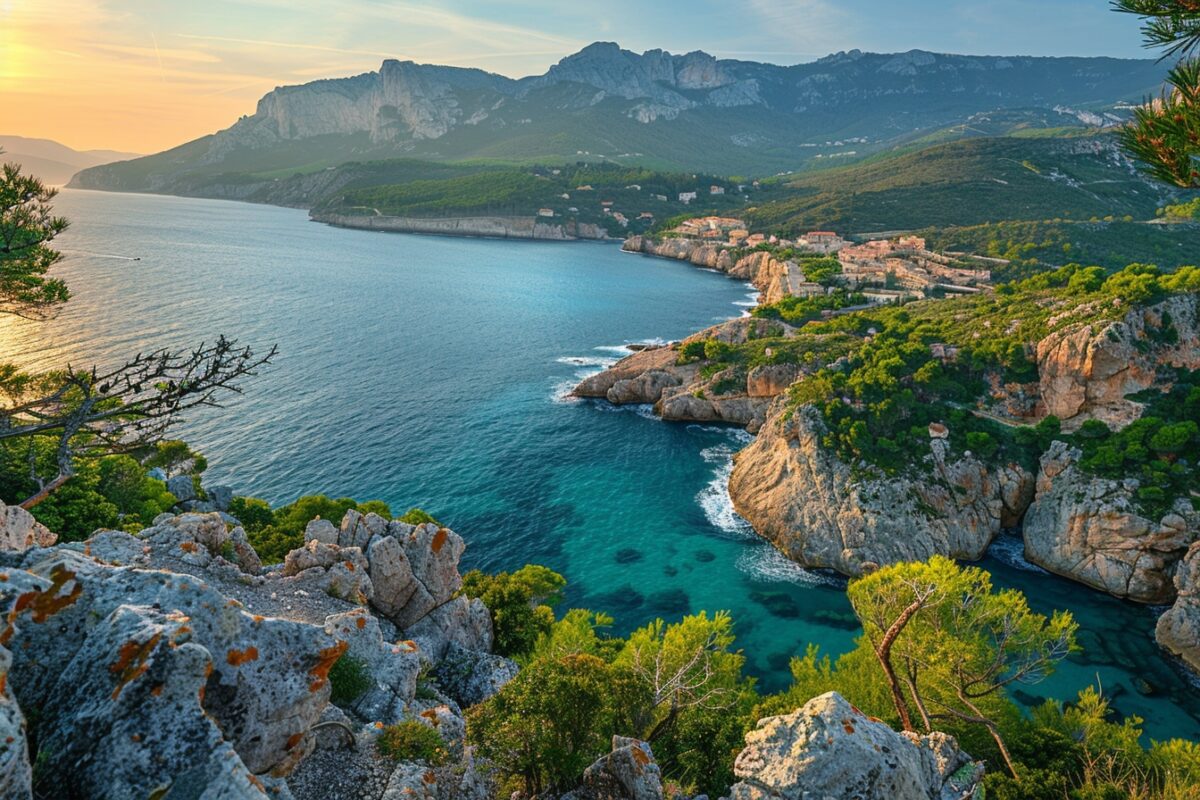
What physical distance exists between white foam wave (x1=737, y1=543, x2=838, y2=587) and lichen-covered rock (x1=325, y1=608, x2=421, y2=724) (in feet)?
89.6

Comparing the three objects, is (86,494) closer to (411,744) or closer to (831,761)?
(411,744)

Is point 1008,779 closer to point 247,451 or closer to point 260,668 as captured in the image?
point 260,668

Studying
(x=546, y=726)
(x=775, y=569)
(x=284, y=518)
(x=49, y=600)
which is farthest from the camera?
(x=775, y=569)

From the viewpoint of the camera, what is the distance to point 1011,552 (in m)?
41.9

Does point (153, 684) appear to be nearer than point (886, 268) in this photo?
Yes

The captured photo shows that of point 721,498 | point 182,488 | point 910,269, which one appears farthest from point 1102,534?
point 910,269

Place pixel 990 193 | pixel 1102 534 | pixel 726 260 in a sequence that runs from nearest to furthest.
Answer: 1. pixel 1102 534
2. pixel 990 193
3. pixel 726 260

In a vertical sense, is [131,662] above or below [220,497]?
above

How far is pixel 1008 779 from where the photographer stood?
1750cm

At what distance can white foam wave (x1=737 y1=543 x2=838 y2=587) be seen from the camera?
130ft

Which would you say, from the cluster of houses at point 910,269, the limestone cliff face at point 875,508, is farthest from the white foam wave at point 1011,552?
the cluster of houses at point 910,269

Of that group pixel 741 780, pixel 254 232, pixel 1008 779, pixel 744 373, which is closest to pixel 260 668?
pixel 741 780

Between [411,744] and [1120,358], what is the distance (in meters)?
53.0

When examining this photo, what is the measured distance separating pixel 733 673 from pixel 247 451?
153ft
